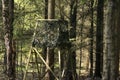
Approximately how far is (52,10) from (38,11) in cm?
742

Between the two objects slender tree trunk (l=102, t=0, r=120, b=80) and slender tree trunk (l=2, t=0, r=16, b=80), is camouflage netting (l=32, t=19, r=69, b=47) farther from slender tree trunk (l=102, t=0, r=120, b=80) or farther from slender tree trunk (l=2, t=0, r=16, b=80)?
slender tree trunk (l=2, t=0, r=16, b=80)

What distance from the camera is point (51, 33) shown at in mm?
9039

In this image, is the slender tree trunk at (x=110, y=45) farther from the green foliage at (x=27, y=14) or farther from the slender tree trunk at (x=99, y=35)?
the slender tree trunk at (x=99, y=35)

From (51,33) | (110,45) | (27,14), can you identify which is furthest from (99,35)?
(110,45)

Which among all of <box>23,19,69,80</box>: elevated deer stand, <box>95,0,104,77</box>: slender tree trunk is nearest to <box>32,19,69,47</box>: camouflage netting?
<box>23,19,69,80</box>: elevated deer stand

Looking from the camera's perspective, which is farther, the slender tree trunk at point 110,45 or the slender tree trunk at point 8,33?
the slender tree trunk at point 8,33

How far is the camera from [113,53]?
7852mm

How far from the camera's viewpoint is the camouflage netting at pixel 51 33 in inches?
347

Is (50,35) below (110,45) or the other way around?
the other way around

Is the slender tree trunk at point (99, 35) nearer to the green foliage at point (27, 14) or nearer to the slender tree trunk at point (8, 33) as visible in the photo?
the green foliage at point (27, 14)

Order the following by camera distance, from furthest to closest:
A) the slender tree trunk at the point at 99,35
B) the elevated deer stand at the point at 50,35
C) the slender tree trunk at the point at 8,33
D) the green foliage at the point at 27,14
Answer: the slender tree trunk at the point at 99,35 < the green foliage at the point at 27,14 < the slender tree trunk at the point at 8,33 < the elevated deer stand at the point at 50,35

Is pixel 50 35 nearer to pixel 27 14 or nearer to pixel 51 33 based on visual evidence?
pixel 51 33

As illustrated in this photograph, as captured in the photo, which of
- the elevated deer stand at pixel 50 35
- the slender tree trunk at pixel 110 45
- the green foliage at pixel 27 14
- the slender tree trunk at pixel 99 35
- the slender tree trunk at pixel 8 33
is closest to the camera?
the slender tree trunk at pixel 110 45

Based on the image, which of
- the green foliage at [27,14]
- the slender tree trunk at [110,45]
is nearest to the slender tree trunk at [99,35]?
the green foliage at [27,14]
